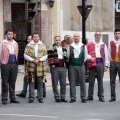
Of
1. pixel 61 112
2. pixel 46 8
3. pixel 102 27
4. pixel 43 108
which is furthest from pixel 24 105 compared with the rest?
pixel 102 27

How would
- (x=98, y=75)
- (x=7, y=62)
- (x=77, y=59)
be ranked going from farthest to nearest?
1. (x=98, y=75)
2. (x=77, y=59)
3. (x=7, y=62)

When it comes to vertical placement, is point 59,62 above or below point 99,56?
below

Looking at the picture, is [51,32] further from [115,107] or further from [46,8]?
[115,107]

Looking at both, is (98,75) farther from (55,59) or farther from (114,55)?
(55,59)

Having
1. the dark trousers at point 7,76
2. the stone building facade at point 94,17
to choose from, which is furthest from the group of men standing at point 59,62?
the stone building facade at point 94,17

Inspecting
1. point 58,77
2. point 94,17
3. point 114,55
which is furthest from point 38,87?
point 94,17

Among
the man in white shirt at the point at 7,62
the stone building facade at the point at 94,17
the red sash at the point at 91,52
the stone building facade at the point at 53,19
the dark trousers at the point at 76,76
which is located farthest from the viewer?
the stone building facade at the point at 94,17

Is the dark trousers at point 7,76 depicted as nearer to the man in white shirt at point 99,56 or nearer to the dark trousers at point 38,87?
the dark trousers at point 38,87

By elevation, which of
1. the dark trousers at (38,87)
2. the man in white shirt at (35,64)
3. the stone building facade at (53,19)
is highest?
the stone building facade at (53,19)

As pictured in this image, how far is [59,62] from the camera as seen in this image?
13.7m

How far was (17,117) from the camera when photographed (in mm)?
11078

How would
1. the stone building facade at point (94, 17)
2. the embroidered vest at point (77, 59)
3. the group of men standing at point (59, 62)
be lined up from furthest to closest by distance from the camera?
the stone building facade at point (94, 17) < the embroidered vest at point (77, 59) < the group of men standing at point (59, 62)

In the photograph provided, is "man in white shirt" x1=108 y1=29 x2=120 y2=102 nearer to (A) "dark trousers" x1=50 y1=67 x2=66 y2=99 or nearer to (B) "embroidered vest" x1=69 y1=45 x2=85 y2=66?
(B) "embroidered vest" x1=69 y1=45 x2=85 y2=66

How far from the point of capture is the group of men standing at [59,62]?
1341 centimetres
